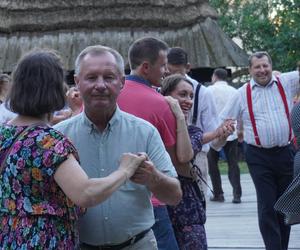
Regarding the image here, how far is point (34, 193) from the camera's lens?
11.2ft

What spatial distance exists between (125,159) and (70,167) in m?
0.26

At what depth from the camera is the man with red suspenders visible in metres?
7.62

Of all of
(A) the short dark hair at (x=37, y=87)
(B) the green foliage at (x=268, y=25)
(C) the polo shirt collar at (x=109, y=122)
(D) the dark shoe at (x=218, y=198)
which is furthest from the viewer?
(B) the green foliage at (x=268, y=25)

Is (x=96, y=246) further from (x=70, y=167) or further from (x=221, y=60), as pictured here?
(x=221, y=60)

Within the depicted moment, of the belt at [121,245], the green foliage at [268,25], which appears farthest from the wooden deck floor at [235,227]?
the green foliage at [268,25]

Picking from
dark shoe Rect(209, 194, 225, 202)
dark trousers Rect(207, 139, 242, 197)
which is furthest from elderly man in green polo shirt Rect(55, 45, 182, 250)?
dark shoe Rect(209, 194, 225, 202)

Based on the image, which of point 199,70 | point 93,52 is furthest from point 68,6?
point 93,52

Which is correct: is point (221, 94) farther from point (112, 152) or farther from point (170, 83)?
point (112, 152)

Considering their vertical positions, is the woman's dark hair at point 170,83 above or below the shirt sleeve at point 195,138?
above

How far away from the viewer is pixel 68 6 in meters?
18.6

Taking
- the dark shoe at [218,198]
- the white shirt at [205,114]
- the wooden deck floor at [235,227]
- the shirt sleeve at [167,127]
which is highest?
the shirt sleeve at [167,127]

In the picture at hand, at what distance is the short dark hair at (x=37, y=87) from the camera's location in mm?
3490

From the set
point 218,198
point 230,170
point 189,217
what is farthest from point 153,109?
point 218,198

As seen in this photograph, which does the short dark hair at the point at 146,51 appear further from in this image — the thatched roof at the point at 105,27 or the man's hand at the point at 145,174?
the thatched roof at the point at 105,27
